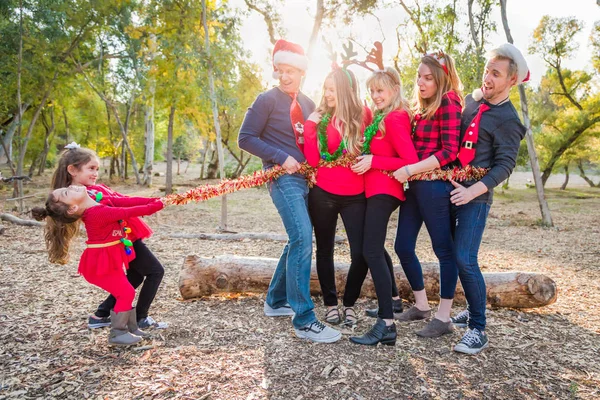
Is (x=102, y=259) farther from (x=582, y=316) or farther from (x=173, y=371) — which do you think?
(x=582, y=316)

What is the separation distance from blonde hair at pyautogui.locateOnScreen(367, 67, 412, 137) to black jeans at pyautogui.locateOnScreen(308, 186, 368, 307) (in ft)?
1.94

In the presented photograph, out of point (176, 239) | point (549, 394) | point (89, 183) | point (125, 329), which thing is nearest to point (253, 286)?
point (125, 329)

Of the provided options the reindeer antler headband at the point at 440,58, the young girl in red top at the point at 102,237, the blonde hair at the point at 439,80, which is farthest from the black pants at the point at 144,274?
the reindeer antler headband at the point at 440,58

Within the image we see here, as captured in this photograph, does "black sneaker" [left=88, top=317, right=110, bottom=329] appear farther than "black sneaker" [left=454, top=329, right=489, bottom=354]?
Yes

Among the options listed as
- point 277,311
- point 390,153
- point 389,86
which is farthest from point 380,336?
point 389,86

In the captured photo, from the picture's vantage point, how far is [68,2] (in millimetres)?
10953

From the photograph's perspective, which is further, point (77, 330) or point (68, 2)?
point (68, 2)

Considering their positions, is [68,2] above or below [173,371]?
above

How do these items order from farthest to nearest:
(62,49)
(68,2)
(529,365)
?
(62,49) → (68,2) → (529,365)

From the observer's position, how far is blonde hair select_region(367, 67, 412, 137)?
301cm

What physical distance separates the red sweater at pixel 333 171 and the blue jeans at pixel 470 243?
0.75 metres

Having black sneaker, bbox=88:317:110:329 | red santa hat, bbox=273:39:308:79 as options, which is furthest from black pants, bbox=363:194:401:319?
black sneaker, bbox=88:317:110:329

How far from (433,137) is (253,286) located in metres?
2.26

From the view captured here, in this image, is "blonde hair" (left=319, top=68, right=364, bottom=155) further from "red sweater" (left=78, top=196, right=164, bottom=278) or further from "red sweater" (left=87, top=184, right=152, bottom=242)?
"red sweater" (left=87, top=184, right=152, bottom=242)
